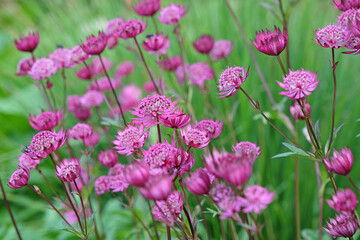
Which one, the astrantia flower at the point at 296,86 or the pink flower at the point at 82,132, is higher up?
the pink flower at the point at 82,132

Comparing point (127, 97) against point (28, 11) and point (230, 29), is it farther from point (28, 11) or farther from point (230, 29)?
point (28, 11)

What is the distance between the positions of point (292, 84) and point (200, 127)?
0.18 m

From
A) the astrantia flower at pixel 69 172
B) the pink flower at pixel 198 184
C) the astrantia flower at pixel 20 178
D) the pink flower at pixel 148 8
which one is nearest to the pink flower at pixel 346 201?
the pink flower at pixel 198 184

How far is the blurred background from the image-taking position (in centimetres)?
145

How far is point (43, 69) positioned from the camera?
1088 mm

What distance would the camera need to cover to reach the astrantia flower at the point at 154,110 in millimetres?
711

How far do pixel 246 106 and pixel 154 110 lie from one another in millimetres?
1028

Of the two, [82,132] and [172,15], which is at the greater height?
[172,15]

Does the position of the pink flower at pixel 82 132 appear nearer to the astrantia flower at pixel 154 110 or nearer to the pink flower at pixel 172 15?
the astrantia flower at pixel 154 110

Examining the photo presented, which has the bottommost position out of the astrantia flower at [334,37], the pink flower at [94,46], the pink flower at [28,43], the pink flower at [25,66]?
the astrantia flower at [334,37]

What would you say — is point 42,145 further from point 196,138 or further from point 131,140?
point 196,138

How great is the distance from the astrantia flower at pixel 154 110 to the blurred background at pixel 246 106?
23 cm

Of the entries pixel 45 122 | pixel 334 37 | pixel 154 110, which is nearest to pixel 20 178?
pixel 45 122

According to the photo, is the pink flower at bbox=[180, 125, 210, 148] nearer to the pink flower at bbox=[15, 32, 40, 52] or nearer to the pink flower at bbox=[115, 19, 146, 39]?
the pink flower at bbox=[115, 19, 146, 39]
